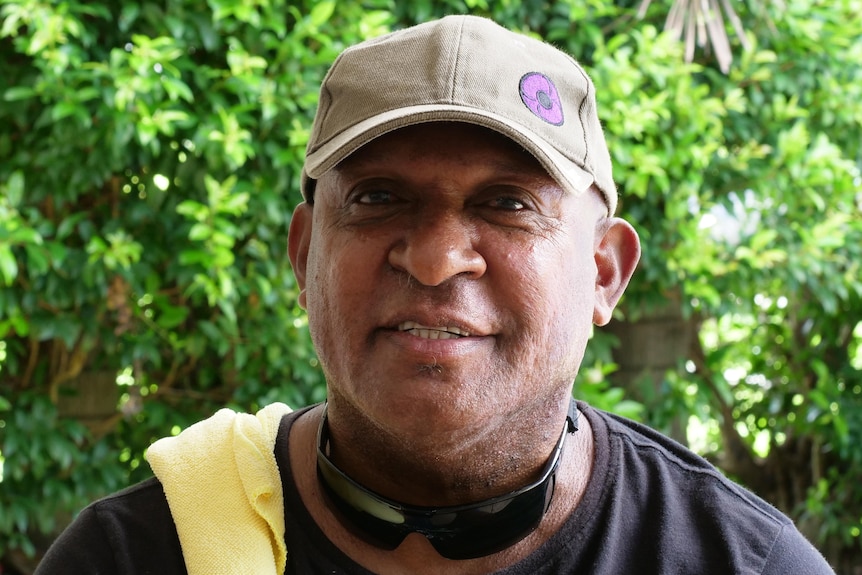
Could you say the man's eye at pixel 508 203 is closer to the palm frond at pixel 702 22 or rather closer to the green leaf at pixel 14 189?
the palm frond at pixel 702 22

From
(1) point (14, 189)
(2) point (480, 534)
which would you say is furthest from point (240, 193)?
(2) point (480, 534)

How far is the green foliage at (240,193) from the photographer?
10.2 ft

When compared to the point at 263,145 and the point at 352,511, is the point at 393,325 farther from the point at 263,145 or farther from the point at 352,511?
the point at 263,145

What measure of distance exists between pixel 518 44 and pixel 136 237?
1867 millimetres

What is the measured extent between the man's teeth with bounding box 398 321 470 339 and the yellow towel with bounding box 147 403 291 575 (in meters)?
0.42

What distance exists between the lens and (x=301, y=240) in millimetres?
2041

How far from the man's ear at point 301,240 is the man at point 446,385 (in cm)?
5

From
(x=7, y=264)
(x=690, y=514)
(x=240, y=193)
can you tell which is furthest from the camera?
(x=240, y=193)

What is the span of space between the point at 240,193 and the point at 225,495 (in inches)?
58.8

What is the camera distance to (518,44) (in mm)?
1777

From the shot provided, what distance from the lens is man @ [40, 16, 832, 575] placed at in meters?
1.65

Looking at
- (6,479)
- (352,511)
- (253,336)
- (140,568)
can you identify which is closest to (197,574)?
(140,568)

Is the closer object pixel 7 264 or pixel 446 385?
pixel 446 385

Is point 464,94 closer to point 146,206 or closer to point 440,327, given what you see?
point 440,327
